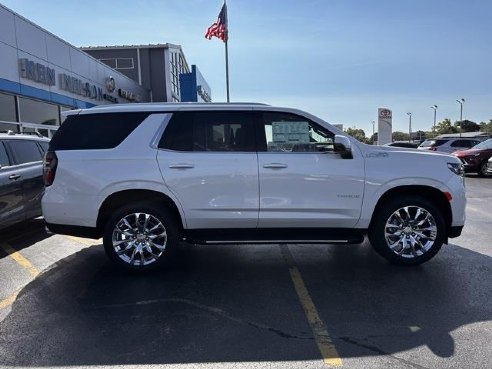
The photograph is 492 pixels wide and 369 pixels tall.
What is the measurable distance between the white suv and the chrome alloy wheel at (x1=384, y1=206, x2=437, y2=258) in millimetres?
12

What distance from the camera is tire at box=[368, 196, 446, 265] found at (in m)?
5.57

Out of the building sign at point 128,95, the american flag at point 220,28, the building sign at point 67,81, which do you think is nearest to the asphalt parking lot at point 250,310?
the building sign at point 67,81

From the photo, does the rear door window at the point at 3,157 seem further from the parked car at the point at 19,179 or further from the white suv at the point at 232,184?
the white suv at the point at 232,184

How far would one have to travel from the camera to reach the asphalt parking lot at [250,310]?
11.6 ft

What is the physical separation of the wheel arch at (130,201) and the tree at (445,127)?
109m

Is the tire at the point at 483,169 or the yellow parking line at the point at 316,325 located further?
the tire at the point at 483,169

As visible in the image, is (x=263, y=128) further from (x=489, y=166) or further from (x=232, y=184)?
(x=489, y=166)

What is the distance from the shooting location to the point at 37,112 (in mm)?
17703

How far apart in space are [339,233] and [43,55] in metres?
15.9

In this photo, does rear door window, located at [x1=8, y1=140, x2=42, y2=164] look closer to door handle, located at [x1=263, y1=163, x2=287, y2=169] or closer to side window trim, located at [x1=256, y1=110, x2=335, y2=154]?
side window trim, located at [x1=256, y1=110, x2=335, y2=154]

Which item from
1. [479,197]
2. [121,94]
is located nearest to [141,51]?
[121,94]

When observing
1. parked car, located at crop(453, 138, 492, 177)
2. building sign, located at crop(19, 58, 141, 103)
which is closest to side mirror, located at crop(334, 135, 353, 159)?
building sign, located at crop(19, 58, 141, 103)

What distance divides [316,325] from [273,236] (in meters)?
1.58

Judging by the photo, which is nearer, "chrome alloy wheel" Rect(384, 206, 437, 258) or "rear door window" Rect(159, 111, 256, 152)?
"rear door window" Rect(159, 111, 256, 152)
